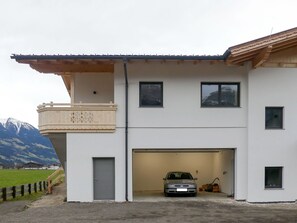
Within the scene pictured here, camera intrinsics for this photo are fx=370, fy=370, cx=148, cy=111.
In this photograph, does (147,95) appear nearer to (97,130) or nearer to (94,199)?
(97,130)

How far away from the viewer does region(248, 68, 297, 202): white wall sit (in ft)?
59.6

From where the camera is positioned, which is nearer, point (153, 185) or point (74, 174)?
point (74, 174)

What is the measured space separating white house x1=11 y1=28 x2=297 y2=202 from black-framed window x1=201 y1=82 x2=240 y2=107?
0.16 feet

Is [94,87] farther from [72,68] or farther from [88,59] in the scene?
Answer: [88,59]

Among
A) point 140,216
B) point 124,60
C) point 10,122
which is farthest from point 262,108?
point 10,122

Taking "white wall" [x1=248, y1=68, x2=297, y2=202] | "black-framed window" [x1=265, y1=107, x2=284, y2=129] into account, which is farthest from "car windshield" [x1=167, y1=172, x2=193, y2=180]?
"black-framed window" [x1=265, y1=107, x2=284, y2=129]

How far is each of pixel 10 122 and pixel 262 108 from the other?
175 metres

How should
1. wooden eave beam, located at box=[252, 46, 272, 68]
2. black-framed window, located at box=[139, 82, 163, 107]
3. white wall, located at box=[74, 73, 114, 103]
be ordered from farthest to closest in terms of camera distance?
white wall, located at box=[74, 73, 114, 103]
black-framed window, located at box=[139, 82, 163, 107]
wooden eave beam, located at box=[252, 46, 272, 68]

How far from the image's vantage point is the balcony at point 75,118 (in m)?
17.5

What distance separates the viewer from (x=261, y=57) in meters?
17.1

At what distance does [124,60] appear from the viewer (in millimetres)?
17312

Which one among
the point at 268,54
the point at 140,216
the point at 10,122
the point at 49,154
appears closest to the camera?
the point at 140,216

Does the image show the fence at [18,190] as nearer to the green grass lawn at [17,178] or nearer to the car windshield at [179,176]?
the green grass lawn at [17,178]

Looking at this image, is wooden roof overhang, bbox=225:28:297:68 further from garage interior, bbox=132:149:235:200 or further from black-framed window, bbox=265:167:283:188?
garage interior, bbox=132:149:235:200
